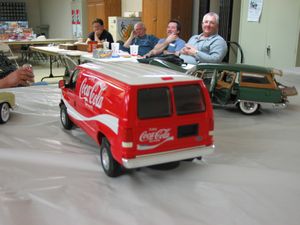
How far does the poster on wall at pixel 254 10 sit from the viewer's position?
4254 millimetres

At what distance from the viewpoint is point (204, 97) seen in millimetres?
1388

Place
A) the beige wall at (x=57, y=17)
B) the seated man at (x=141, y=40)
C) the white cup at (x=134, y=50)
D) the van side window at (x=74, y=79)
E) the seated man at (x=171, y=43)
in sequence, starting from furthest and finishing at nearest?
the beige wall at (x=57, y=17), the seated man at (x=141, y=40), the white cup at (x=134, y=50), the seated man at (x=171, y=43), the van side window at (x=74, y=79)

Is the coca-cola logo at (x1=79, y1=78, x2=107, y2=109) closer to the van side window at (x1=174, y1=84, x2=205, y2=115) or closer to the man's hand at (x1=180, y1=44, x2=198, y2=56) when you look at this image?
the van side window at (x1=174, y1=84, x2=205, y2=115)

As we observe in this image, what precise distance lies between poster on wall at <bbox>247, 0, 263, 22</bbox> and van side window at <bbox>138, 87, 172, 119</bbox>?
3.46 meters

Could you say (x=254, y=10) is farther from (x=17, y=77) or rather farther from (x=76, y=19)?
(x=76, y=19)

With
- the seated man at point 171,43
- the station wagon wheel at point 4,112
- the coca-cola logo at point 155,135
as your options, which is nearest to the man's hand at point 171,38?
the seated man at point 171,43

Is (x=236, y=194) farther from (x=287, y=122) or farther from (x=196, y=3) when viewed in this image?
(x=196, y=3)

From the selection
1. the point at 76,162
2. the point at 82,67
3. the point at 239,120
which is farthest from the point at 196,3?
the point at 76,162

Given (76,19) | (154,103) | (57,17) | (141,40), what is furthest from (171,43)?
(57,17)

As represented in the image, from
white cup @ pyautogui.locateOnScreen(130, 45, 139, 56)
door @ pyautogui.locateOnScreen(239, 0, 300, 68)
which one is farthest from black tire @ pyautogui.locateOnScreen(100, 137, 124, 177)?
door @ pyautogui.locateOnScreen(239, 0, 300, 68)

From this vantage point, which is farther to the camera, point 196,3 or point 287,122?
point 196,3

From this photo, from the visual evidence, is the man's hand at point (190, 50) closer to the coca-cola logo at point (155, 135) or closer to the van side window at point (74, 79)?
the van side window at point (74, 79)

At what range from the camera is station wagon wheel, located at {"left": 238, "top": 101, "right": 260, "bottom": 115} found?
Result: 2.24 metres

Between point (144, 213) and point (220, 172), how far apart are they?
0.45 metres
